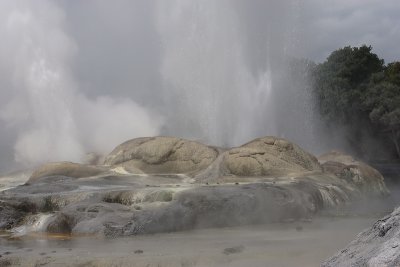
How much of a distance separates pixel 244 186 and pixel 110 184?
11.4ft

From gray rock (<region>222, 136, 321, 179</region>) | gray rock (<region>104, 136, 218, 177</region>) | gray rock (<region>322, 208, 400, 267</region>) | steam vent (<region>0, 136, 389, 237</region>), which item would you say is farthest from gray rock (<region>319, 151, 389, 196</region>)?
gray rock (<region>322, 208, 400, 267</region>)

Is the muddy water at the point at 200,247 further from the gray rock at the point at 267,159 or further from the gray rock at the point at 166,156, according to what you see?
the gray rock at the point at 166,156

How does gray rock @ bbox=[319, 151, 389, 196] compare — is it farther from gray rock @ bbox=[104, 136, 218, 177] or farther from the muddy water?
the muddy water

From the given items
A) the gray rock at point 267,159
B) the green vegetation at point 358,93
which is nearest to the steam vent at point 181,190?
the gray rock at point 267,159

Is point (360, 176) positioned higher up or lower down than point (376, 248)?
higher up

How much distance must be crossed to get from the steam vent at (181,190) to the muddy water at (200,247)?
476mm

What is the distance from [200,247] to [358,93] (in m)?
26.7

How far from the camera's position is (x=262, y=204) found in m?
10.7

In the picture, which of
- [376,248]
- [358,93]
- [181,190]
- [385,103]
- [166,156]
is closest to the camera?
[376,248]

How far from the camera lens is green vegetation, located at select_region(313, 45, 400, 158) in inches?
1217

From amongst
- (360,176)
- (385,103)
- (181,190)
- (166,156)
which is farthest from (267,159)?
(385,103)

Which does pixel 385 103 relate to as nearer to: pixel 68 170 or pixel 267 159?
pixel 267 159

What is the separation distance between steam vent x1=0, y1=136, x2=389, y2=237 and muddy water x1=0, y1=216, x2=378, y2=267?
18.8 inches

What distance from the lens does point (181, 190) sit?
1096 cm
